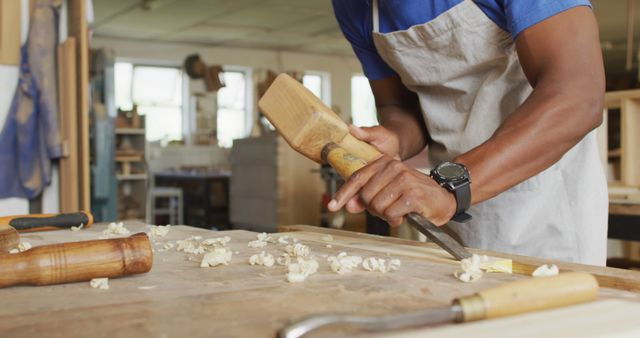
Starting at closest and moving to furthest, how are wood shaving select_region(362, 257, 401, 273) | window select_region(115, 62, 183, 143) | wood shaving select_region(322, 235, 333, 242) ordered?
wood shaving select_region(362, 257, 401, 273) < wood shaving select_region(322, 235, 333, 242) < window select_region(115, 62, 183, 143)

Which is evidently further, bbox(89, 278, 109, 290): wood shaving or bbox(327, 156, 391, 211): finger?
bbox(327, 156, 391, 211): finger

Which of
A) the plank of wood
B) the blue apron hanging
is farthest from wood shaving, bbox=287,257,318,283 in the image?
the blue apron hanging

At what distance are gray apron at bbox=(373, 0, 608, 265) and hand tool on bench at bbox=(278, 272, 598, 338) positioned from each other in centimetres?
81

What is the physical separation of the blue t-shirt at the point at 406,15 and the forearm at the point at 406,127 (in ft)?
0.36

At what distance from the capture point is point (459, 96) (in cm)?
165

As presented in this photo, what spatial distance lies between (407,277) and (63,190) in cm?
259

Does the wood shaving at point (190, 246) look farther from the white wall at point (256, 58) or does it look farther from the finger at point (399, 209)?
the white wall at point (256, 58)

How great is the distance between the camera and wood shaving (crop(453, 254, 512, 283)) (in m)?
0.96

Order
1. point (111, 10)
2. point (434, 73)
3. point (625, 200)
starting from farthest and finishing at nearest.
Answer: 1. point (111, 10)
2. point (625, 200)
3. point (434, 73)

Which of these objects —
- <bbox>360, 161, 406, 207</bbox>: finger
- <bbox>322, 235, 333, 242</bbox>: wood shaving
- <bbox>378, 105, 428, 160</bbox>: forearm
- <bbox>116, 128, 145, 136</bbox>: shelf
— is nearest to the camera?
<bbox>360, 161, 406, 207</bbox>: finger

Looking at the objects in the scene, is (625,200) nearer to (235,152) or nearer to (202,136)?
(235,152)

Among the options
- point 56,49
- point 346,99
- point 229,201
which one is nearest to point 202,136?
point 346,99

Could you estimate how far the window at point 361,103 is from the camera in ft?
47.5

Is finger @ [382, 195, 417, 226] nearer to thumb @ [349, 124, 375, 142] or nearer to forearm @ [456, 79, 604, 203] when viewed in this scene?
forearm @ [456, 79, 604, 203]
